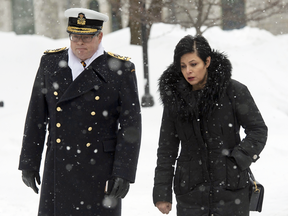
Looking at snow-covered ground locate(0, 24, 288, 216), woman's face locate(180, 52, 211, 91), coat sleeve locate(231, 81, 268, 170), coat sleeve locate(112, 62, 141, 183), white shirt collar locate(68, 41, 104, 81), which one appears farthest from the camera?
snow-covered ground locate(0, 24, 288, 216)

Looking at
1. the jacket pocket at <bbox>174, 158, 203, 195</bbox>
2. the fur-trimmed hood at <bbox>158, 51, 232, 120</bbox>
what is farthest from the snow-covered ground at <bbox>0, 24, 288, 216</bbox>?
the fur-trimmed hood at <bbox>158, 51, 232, 120</bbox>

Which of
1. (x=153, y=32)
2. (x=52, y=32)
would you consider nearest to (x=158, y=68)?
(x=153, y=32)

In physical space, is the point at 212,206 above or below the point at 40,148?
below

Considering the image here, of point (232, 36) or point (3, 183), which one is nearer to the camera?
point (3, 183)

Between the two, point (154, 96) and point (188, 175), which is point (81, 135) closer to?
point (188, 175)

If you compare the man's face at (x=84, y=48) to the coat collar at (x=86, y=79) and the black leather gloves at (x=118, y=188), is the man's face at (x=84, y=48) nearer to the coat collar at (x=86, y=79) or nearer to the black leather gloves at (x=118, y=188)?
the coat collar at (x=86, y=79)

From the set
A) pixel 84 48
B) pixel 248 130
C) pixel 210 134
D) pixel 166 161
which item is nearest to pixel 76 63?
pixel 84 48

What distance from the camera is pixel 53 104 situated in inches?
142

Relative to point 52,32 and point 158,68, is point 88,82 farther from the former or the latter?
point 52,32

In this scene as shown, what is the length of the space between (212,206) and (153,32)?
17874 millimetres

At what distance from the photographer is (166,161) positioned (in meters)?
3.47

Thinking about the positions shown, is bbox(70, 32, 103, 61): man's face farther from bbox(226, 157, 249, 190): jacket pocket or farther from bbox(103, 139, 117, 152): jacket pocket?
bbox(226, 157, 249, 190): jacket pocket

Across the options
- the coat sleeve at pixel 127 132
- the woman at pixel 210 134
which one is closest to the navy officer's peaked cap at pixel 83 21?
the coat sleeve at pixel 127 132

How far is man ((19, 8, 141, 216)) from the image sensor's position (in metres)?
3.58
